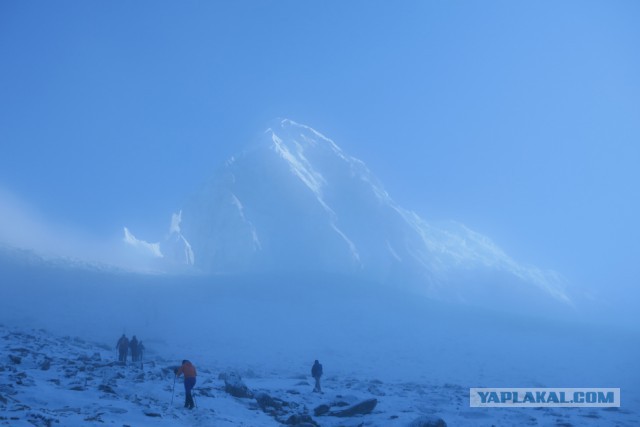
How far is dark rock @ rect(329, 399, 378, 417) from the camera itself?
62.4 feet

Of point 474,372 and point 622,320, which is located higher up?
point 622,320

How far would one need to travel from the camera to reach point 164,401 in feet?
52.8

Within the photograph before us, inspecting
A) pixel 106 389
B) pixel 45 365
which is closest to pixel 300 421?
pixel 106 389

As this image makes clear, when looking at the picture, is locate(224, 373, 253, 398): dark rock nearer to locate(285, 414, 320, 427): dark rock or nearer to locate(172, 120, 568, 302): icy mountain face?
locate(285, 414, 320, 427): dark rock

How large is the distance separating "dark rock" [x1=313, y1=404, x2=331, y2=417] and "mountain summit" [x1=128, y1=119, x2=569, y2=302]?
2388 inches

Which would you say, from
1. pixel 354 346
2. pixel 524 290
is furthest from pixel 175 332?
pixel 524 290

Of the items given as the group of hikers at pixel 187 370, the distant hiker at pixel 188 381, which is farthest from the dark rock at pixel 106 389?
the distant hiker at pixel 188 381

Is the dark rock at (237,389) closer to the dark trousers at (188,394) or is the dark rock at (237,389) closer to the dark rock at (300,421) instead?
the dark rock at (300,421)

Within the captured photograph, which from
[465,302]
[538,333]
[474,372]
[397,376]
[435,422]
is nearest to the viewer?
[435,422]

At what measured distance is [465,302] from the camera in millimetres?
85062

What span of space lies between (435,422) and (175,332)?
3508 centimetres

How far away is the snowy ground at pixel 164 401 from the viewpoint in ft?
41.4

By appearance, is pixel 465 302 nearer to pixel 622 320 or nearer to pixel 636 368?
pixel 636 368

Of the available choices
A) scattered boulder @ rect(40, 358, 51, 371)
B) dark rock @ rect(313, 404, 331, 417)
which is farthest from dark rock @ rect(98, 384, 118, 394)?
dark rock @ rect(313, 404, 331, 417)
